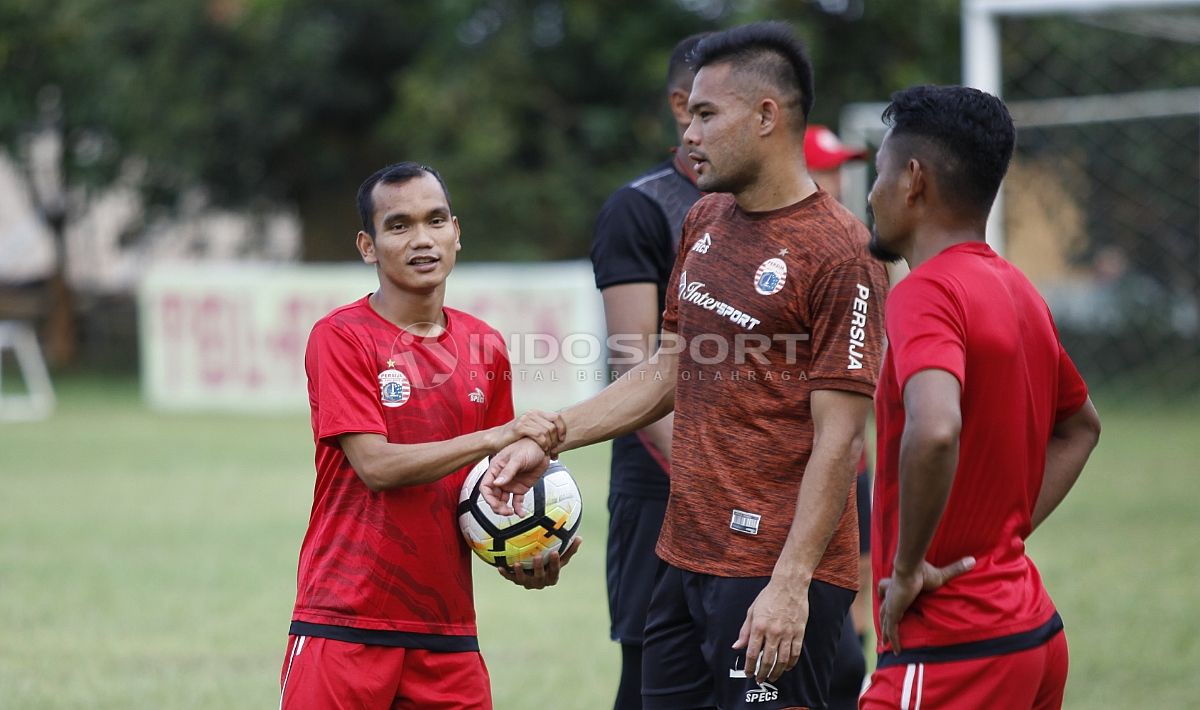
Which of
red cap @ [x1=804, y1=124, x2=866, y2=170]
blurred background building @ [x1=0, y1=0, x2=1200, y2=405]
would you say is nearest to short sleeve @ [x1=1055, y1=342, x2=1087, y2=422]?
red cap @ [x1=804, y1=124, x2=866, y2=170]

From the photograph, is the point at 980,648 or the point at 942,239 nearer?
the point at 980,648

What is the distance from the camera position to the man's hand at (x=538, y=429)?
3.98 meters

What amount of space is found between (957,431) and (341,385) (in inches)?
70.2

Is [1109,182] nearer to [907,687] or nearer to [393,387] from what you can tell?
[393,387]

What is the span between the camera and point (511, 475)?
391 centimetres

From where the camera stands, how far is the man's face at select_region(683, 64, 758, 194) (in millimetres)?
3760

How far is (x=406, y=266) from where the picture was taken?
4.02m

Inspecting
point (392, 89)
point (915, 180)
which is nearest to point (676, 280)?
point (915, 180)

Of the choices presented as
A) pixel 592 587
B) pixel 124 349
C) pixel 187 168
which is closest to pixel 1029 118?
pixel 592 587

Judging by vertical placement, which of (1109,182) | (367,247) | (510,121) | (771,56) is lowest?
(367,247)

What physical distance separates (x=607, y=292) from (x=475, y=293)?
51.1 ft

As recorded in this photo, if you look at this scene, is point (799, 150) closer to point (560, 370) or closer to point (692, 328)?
point (692, 328)

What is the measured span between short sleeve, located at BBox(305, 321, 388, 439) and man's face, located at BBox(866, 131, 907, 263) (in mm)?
1515

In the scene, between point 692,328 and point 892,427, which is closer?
point 892,427
